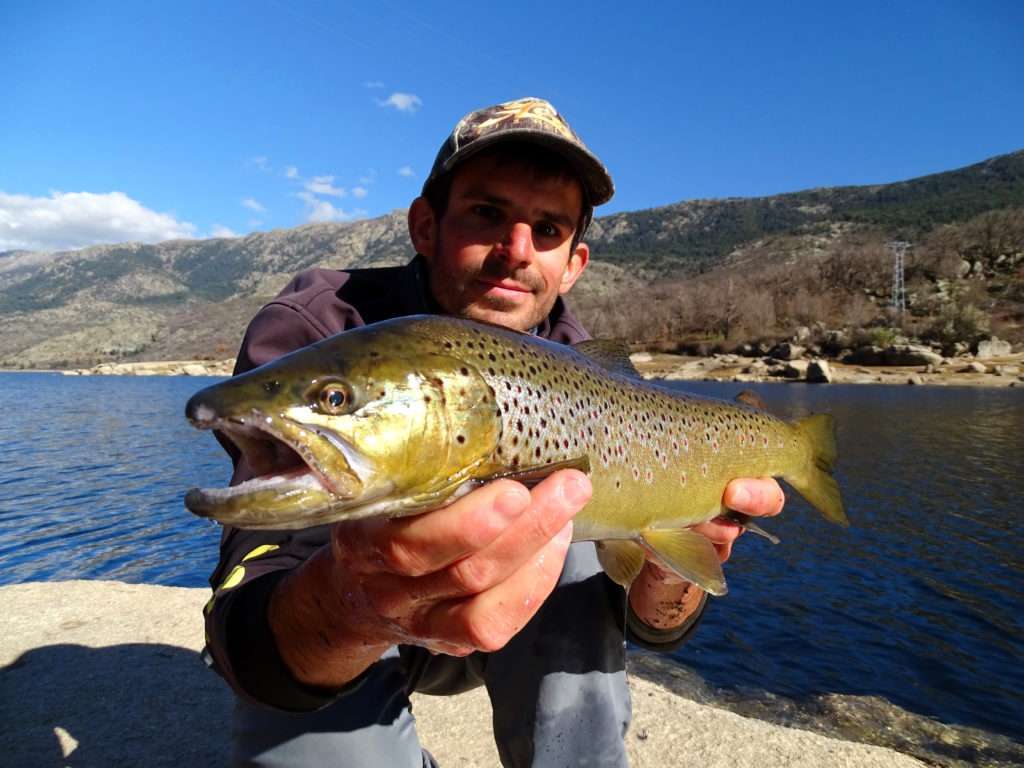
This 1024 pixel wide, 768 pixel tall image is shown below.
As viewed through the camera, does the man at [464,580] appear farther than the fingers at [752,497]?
No

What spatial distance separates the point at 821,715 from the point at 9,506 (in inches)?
708

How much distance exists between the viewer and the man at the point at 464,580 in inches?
69.8

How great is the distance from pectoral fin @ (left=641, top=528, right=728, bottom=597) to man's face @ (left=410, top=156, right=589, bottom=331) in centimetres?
146

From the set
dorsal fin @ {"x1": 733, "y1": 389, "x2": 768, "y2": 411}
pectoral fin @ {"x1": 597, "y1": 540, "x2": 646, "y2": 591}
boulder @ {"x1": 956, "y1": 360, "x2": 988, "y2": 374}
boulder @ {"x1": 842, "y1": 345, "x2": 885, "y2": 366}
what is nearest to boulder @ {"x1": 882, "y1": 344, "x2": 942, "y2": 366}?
boulder @ {"x1": 842, "y1": 345, "x2": 885, "y2": 366}

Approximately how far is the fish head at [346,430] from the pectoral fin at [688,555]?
115 cm

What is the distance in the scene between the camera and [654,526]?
2.79 metres

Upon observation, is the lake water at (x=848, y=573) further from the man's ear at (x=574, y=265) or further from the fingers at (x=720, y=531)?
the man's ear at (x=574, y=265)

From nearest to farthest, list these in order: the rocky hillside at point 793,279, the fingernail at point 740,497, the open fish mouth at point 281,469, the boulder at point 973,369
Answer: the open fish mouth at point 281,469
the fingernail at point 740,497
the boulder at point 973,369
the rocky hillside at point 793,279

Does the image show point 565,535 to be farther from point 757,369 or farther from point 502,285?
point 757,369

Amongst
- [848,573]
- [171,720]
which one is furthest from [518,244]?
[848,573]

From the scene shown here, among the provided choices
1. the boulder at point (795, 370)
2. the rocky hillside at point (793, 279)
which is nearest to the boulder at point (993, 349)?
the rocky hillside at point (793, 279)

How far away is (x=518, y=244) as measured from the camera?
341cm

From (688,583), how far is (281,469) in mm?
2384

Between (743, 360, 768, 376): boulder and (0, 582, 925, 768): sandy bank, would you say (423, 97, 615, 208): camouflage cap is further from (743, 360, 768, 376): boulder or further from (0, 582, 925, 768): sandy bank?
(743, 360, 768, 376): boulder
